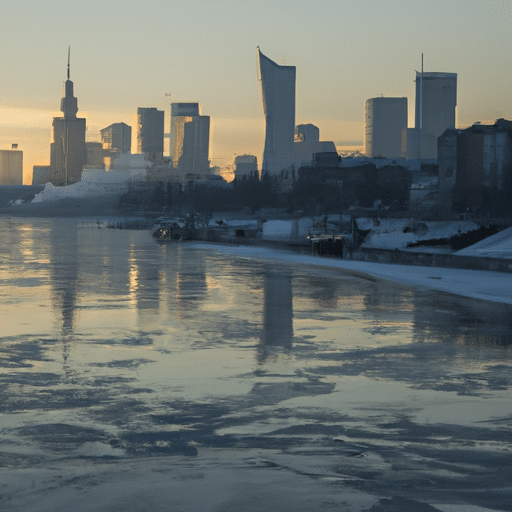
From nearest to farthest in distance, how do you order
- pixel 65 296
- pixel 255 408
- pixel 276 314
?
pixel 255 408 → pixel 276 314 → pixel 65 296

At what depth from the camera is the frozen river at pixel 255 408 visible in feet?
22.6

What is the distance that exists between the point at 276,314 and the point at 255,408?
9.92 meters

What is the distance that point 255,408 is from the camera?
389 inches

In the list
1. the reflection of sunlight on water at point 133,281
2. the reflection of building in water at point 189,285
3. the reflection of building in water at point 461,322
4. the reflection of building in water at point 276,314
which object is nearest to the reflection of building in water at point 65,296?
the reflection of sunlight on water at point 133,281

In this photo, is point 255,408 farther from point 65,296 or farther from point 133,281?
point 133,281

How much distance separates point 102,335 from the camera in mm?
16000

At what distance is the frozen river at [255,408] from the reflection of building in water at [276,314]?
0.09 meters

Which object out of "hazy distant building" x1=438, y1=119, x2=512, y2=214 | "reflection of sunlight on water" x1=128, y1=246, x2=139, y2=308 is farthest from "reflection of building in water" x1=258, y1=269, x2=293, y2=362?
"hazy distant building" x1=438, y1=119, x2=512, y2=214

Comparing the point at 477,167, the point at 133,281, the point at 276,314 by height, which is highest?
the point at 477,167

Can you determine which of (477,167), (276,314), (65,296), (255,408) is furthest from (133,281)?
(477,167)

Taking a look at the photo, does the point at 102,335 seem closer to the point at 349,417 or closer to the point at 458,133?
the point at 349,417

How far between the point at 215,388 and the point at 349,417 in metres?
2.18

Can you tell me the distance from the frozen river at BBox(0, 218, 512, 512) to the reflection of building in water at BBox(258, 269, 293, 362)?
0.30 feet

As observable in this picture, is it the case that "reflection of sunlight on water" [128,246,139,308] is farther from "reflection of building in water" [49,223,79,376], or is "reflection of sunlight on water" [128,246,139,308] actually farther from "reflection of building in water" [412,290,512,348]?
"reflection of building in water" [412,290,512,348]
